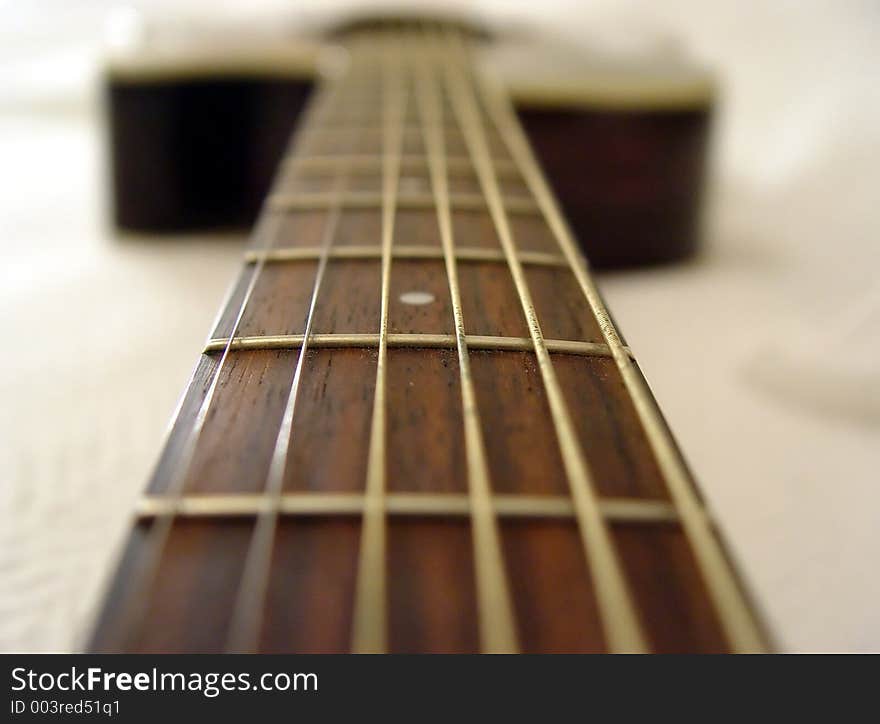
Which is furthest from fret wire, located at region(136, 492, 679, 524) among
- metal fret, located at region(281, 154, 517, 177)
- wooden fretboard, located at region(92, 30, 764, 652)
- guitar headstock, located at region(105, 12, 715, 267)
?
guitar headstock, located at region(105, 12, 715, 267)

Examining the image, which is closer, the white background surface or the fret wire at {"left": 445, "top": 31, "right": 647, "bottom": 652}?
the fret wire at {"left": 445, "top": 31, "right": 647, "bottom": 652}

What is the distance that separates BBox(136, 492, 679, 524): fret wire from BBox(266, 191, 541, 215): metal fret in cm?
36

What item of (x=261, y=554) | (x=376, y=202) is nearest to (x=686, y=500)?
(x=261, y=554)

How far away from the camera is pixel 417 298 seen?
476 millimetres

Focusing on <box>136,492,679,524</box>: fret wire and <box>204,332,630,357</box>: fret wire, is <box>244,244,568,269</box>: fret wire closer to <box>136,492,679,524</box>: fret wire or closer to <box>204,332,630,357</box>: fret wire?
<box>204,332,630,357</box>: fret wire

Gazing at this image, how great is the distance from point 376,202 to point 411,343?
0.26m

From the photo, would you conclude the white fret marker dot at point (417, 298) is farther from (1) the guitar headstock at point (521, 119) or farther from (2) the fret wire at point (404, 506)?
(1) the guitar headstock at point (521, 119)

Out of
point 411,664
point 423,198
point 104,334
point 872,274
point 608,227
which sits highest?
point 608,227

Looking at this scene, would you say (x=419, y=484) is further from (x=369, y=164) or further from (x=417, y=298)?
(x=369, y=164)

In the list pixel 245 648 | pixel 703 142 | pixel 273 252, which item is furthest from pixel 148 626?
pixel 703 142

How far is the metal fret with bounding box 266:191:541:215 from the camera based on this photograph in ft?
2.11

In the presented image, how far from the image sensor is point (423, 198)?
0.67 metres

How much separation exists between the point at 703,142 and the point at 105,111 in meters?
0.83

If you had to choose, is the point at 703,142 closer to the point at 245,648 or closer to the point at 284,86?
the point at 284,86
